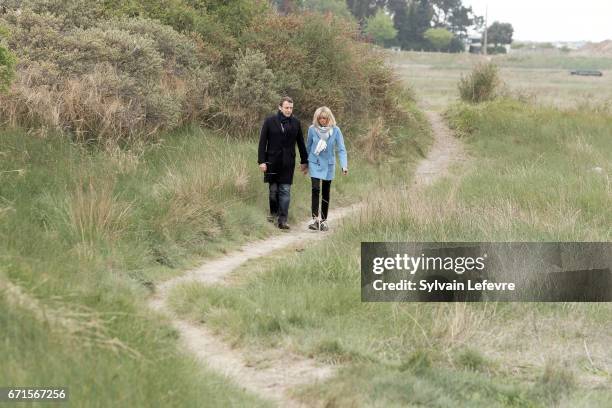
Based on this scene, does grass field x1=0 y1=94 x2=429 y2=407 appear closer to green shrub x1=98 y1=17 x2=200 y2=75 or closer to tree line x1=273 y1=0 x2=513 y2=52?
green shrub x1=98 y1=17 x2=200 y2=75

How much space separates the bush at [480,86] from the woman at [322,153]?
16.9m

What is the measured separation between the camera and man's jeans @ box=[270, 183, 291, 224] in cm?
1201

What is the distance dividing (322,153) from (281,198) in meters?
0.87

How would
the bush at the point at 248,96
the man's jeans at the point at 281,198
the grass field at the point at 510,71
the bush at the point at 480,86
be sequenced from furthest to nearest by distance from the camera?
the grass field at the point at 510,71, the bush at the point at 480,86, the bush at the point at 248,96, the man's jeans at the point at 281,198

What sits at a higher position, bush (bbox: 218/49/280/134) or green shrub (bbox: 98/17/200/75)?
green shrub (bbox: 98/17/200/75)

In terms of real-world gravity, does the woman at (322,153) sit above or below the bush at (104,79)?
below

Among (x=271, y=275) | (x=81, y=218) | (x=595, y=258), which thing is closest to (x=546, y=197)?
(x=595, y=258)

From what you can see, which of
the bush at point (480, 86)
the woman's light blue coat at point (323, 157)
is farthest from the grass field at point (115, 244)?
the bush at point (480, 86)

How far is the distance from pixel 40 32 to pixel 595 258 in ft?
31.7

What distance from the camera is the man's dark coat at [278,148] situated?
1185 cm

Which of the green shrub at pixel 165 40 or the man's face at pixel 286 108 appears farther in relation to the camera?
the green shrub at pixel 165 40

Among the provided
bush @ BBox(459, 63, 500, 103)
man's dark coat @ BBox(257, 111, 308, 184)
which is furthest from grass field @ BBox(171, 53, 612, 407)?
bush @ BBox(459, 63, 500, 103)

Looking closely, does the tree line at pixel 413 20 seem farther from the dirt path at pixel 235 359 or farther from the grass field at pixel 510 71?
the dirt path at pixel 235 359

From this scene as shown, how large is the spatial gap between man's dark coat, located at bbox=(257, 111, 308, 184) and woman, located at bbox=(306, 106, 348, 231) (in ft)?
0.85
